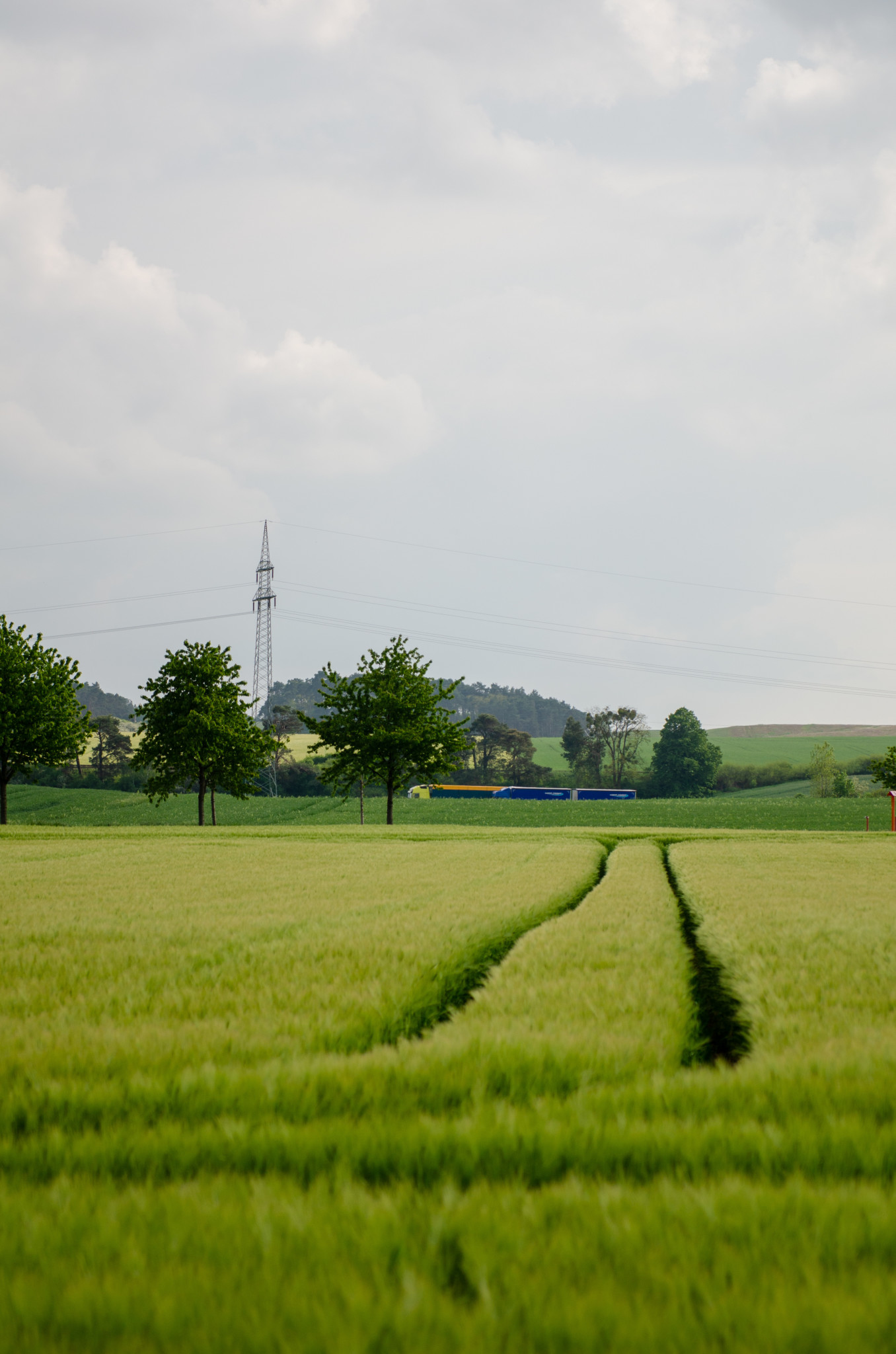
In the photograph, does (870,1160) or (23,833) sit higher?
(870,1160)

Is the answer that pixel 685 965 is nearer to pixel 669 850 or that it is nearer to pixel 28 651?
pixel 669 850

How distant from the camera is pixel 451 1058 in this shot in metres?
2.88

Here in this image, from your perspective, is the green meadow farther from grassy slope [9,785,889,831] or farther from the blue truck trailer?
the blue truck trailer

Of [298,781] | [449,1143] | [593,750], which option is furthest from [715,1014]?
[593,750]

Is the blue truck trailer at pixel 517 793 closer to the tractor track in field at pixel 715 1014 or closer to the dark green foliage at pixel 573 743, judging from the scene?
the dark green foliage at pixel 573 743

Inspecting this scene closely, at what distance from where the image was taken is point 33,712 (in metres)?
39.4

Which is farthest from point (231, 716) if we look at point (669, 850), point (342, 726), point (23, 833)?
point (669, 850)

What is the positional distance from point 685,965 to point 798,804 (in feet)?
Answer: 237

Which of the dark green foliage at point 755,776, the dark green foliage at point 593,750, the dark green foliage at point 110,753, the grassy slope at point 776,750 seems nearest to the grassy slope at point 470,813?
the dark green foliage at point 110,753

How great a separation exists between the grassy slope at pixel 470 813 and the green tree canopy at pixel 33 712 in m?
16.3

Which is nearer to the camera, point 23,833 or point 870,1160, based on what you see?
point 870,1160

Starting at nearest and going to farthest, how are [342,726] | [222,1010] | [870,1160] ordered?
[870,1160]
[222,1010]
[342,726]

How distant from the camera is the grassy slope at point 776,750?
142 metres

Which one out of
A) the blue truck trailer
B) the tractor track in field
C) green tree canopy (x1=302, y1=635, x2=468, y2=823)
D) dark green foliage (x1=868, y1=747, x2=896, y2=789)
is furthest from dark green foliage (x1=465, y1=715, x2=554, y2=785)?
the tractor track in field
